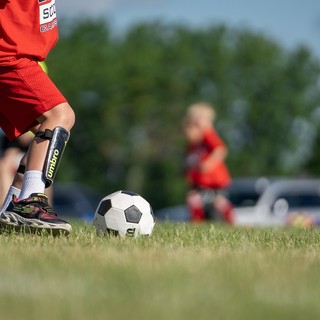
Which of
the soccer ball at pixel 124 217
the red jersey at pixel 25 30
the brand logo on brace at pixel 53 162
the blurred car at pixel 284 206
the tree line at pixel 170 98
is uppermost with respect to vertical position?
A: the tree line at pixel 170 98

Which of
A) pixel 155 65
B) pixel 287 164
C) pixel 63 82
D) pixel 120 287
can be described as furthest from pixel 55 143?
pixel 287 164

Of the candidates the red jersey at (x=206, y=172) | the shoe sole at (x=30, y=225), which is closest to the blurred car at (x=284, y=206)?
the red jersey at (x=206, y=172)

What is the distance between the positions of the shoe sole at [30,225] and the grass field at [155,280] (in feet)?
1.27

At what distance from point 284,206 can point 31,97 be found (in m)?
15.0

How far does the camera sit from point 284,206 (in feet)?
68.6

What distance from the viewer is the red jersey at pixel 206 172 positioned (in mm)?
15062

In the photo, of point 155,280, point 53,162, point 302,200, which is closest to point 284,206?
point 302,200

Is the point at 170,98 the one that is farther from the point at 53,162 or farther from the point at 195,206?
the point at 53,162

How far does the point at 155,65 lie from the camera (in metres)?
70.8

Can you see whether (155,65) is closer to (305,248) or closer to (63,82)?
(63,82)

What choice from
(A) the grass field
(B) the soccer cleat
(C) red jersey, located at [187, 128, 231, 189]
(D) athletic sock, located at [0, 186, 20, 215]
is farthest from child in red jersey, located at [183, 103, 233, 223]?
(A) the grass field

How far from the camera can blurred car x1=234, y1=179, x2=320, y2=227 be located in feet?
66.1

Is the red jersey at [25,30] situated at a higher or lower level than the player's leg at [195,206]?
lower

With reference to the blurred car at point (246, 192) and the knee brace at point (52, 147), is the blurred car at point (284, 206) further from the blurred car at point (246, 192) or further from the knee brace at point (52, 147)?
the knee brace at point (52, 147)
